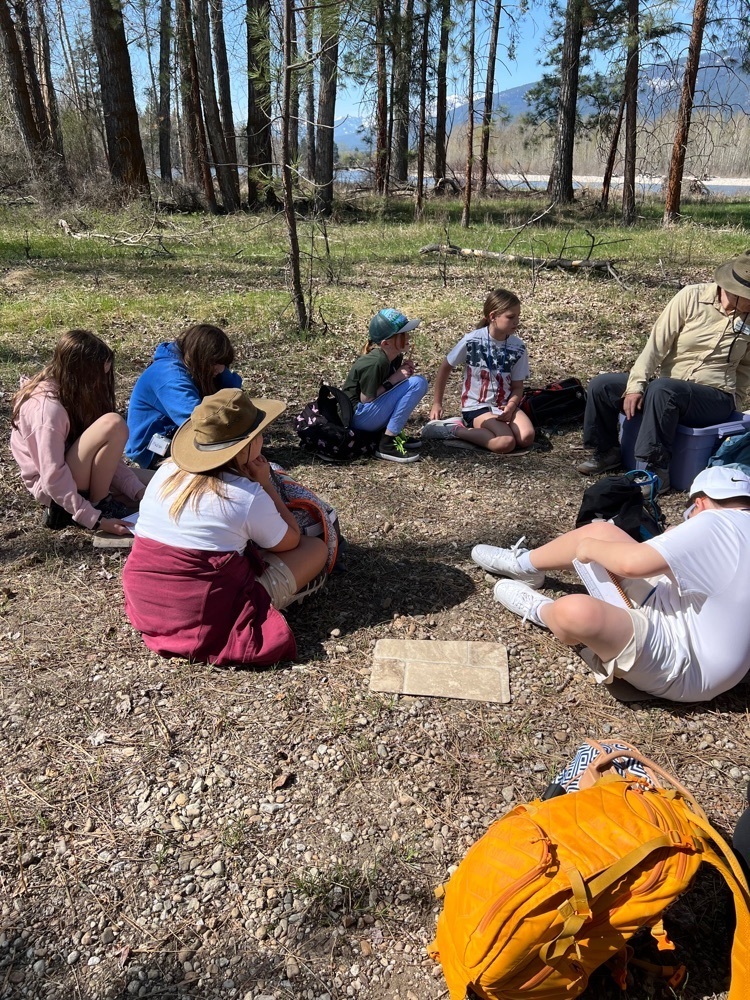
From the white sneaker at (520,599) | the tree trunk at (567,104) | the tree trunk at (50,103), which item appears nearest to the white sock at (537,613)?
the white sneaker at (520,599)

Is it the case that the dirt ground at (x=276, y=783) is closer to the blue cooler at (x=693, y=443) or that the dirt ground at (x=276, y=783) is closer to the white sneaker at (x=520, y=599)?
the white sneaker at (x=520, y=599)

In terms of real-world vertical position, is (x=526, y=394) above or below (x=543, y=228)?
below

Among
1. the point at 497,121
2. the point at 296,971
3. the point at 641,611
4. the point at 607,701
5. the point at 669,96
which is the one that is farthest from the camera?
the point at 497,121

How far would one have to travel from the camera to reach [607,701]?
8.91ft

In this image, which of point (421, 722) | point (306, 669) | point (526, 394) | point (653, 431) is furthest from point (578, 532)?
point (526, 394)

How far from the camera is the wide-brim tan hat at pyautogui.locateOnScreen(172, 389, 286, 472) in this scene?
8.54ft

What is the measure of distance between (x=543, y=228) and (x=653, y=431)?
11097 mm

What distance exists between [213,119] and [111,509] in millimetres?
14732

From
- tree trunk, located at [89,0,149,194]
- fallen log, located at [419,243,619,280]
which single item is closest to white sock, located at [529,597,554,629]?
fallen log, located at [419,243,619,280]

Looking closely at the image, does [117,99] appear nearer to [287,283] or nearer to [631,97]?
[287,283]

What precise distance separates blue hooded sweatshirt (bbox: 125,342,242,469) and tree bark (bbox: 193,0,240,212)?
44.1ft

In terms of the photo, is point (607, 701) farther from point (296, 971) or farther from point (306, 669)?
point (296, 971)

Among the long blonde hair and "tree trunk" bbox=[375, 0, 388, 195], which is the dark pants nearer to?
the long blonde hair

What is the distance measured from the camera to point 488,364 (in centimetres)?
498
